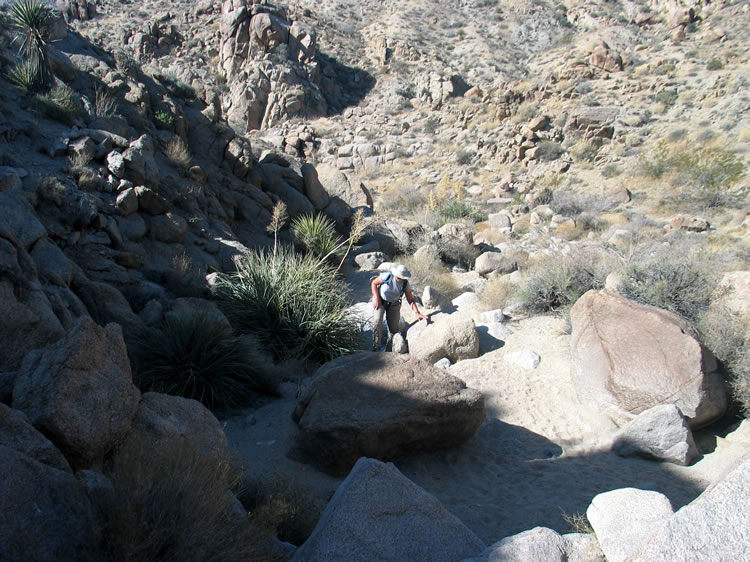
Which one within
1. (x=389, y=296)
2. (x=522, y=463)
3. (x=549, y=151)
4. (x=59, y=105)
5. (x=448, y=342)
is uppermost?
(x=59, y=105)

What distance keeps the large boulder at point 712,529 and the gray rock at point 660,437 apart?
367 centimetres

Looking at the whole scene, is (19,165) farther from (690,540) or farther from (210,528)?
(690,540)

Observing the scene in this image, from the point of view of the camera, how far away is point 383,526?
2.76 meters

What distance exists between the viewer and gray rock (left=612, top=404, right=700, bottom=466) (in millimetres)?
5270

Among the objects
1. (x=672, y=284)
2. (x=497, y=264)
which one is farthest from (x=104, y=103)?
(x=672, y=284)

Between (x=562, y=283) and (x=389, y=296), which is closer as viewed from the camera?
(x=389, y=296)

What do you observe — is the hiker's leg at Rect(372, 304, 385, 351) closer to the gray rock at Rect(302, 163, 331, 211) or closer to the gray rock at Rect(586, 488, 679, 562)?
the gray rock at Rect(586, 488, 679, 562)

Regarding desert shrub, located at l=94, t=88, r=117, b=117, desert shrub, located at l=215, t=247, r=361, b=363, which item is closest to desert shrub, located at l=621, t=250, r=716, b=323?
desert shrub, located at l=215, t=247, r=361, b=363

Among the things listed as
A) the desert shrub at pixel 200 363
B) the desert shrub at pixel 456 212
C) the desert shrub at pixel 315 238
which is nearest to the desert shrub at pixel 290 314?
the desert shrub at pixel 200 363

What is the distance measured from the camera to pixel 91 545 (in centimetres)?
214

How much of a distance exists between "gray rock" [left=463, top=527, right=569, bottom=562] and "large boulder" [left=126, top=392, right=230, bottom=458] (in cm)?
164

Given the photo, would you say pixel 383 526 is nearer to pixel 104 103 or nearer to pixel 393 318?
pixel 393 318

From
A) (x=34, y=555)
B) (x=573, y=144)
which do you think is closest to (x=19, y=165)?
(x=34, y=555)

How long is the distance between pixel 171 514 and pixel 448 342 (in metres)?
6.10
